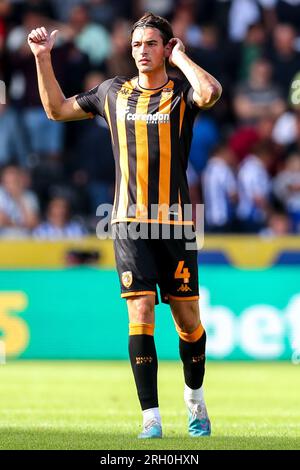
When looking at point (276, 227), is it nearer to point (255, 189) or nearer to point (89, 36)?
point (255, 189)

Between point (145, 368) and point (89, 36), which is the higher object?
point (89, 36)

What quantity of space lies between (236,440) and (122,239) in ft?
4.35

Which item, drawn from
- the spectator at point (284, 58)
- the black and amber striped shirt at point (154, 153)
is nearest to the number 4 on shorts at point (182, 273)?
the black and amber striped shirt at point (154, 153)

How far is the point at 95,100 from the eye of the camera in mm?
7379

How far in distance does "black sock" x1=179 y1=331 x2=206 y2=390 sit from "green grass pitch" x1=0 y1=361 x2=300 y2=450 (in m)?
0.32

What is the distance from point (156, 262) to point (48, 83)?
1272 mm

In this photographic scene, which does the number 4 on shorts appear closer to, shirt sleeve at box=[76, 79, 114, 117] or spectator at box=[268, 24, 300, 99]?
shirt sleeve at box=[76, 79, 114, 117]

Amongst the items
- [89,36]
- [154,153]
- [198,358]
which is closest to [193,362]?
[198,358]

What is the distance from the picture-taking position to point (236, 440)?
6934 millimetres

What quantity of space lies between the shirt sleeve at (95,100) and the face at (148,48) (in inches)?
12.7

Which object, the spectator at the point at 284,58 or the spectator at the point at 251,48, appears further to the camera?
the spectator at the point at 251,48

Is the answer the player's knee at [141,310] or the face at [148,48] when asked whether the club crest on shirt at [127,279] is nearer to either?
the player's knee at [141,310]

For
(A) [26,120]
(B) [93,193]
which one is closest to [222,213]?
(B) [93,193]

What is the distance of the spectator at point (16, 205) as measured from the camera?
46.2 feet
